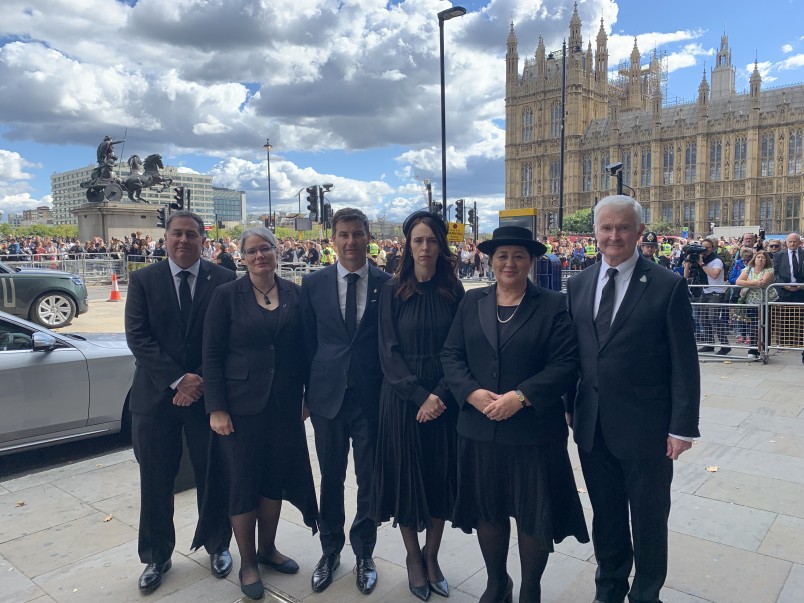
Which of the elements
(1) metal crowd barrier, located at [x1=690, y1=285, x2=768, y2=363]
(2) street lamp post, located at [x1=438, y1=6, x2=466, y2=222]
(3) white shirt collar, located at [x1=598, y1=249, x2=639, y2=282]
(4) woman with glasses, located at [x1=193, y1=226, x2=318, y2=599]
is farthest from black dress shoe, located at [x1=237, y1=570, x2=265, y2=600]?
(2) street lamp post, located at [x1=438, y1=6, x2=466, y2=222]

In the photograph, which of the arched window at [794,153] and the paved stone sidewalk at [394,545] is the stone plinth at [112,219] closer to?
the paved stone sidewalk at [394,545]

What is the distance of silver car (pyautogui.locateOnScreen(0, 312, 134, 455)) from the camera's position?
5023mm

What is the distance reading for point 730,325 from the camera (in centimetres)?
995

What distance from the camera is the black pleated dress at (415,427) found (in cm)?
310

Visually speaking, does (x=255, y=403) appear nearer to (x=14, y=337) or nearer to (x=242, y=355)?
(x=242, y=355)

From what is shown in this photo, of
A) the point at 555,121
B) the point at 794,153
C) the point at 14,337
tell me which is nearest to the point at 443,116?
the point at 14,337

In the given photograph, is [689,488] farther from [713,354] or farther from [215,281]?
[713,354]

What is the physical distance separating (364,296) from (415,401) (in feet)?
2.38

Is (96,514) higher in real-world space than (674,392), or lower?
lower

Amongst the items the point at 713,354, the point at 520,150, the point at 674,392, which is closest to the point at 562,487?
the point at 674,392

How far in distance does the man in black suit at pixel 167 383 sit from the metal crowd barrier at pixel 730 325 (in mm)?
8361

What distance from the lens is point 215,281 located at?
3486 mm

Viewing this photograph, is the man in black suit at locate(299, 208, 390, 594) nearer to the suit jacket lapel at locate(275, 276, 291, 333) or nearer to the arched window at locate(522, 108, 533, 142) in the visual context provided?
the suit jacket lapel at locate(275, 276, 291, 333)

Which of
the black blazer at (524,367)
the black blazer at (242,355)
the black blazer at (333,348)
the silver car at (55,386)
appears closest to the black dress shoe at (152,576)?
the black blazer at (242,355)
